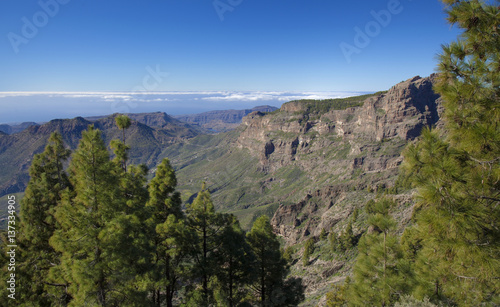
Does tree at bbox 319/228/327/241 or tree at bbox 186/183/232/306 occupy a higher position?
tree at bbox 186/183/232/306

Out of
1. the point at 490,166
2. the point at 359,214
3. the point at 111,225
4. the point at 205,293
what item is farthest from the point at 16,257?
the point at 359,214

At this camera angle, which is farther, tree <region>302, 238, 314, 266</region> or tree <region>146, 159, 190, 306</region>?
tree <region>302, 238, 314, 266</region>

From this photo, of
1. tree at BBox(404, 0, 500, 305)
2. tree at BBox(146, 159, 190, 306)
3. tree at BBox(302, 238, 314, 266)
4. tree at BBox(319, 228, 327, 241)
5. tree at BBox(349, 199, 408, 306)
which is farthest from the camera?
tree at BBox(319, 228, 327, 241)

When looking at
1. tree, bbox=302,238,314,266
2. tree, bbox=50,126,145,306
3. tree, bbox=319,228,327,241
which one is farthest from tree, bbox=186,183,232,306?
tree, bbox=319,228,327,241

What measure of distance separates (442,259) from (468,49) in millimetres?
6421

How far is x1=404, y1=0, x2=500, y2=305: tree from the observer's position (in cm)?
625

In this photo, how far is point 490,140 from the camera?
19.8 feet

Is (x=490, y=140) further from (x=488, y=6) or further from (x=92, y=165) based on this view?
(x=92, y=165)

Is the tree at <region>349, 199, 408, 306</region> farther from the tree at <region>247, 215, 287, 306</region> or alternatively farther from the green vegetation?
the tree at <region>247, 215, 287, 306</region>

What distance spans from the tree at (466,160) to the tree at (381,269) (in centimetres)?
604

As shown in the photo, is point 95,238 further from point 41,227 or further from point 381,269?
point 381,269

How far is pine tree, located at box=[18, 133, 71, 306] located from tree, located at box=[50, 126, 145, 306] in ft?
9.33

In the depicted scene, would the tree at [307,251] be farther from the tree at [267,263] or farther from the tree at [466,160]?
the tree at [466,160]

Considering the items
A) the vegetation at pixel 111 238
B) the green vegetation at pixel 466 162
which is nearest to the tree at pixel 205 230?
the vegetation at pixel 111 238
